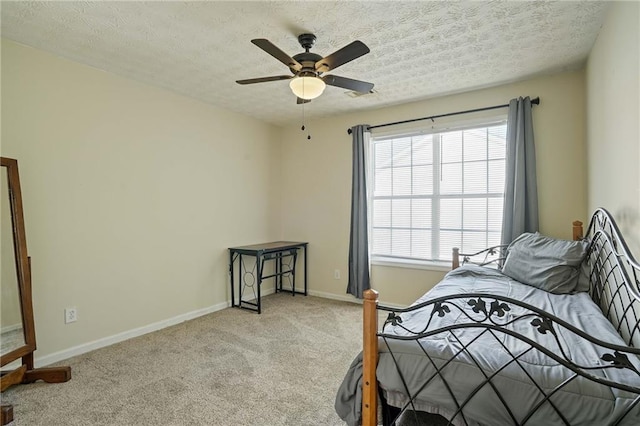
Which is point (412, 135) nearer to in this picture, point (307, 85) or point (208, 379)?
point (307, 85)

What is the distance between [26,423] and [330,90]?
3.36 m

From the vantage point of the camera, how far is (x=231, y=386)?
87.8 inches

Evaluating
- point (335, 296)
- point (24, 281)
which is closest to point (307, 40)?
point (24, 281)

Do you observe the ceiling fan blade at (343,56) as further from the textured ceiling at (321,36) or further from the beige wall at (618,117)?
the beige wall at (618,117)

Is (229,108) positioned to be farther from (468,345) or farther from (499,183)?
(468,345)

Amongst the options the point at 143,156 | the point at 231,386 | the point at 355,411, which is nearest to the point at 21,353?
the point at 231,386

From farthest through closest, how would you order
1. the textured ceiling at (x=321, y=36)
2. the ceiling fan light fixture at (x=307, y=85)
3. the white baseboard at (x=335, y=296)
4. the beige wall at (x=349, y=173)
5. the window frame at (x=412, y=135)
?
the white baseboard at (x=335, y=296) < the window frame at (x=412, y=135) < the beige wall at (x=349, y=173) < the ceiling fan light fixture at (x=307, y=85) < the textured ceiling at (x=321, y=36)

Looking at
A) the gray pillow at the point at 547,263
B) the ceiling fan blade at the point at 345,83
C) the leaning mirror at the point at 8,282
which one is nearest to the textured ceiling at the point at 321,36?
the ceiling fan blade at the point at 345,83

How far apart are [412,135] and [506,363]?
3.04m

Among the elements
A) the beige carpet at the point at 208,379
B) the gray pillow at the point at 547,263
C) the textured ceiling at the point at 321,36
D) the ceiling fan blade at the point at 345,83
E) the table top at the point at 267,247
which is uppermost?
the textured ceiling at the point at 321,36

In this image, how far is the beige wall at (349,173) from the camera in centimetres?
301

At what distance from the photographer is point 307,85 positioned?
222 centimetres

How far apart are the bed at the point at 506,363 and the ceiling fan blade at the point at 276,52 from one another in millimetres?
1459

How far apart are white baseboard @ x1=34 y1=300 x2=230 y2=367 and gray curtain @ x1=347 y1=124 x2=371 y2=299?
5.57 ft
